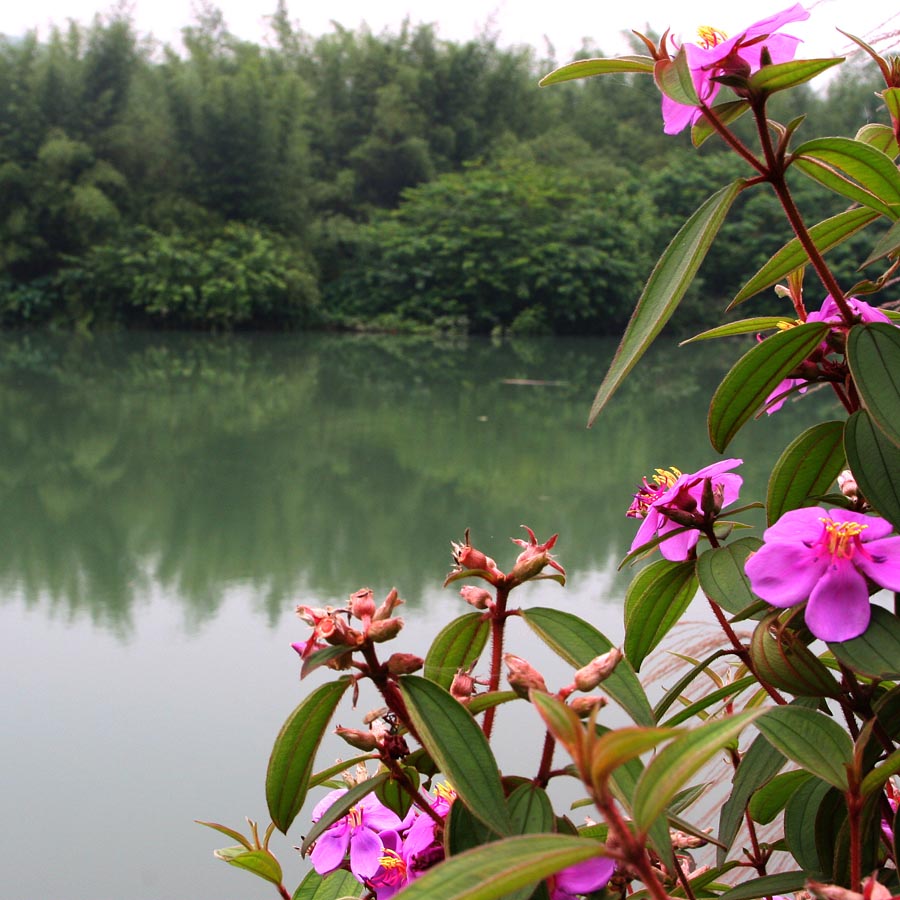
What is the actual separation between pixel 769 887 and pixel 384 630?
0.42ft

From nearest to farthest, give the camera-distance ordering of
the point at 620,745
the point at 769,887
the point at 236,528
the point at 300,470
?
1. the point at 620,745
2. the point at 769,887
3. the point at 236,528
4. the point at 300,470

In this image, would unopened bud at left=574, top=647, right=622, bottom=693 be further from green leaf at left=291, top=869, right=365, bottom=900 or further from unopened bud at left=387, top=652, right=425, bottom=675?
green leaf at left=291, top=869, right=365, bottom=900

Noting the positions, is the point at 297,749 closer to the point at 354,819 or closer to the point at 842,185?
the point at 354,819

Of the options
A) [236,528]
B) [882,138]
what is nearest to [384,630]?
[882,138]

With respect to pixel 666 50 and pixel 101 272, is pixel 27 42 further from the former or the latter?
pixel 666 50

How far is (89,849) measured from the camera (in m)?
1.01

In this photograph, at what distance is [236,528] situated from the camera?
228 centimetres

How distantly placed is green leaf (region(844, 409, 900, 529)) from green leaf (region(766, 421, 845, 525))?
34 millimetres

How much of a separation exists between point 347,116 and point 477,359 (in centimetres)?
516

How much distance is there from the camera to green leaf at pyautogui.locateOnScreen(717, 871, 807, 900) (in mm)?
261

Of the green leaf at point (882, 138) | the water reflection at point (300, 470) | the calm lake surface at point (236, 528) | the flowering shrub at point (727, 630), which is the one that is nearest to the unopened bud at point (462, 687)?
the flowering shrub at point (727, 630)

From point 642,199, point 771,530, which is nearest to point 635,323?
point 771,530

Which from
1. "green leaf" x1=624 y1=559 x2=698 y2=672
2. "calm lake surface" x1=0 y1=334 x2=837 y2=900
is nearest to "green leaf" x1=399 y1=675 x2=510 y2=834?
"green leaf" x1=624 y1=559 x2=698 y2=672

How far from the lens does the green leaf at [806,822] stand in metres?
0.28
